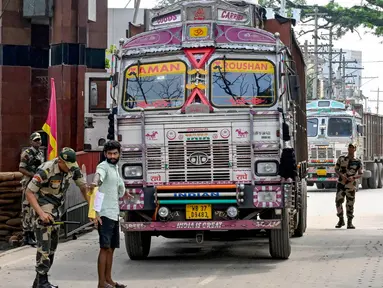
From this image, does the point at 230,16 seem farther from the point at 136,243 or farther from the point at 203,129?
the point at 136,243

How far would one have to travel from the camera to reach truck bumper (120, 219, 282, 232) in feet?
40.8

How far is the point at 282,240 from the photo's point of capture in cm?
1298

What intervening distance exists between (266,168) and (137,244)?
2260mm

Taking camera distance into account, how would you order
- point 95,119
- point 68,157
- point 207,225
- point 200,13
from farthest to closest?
point 95,119, point 200,13, point 207,225, point 68,157

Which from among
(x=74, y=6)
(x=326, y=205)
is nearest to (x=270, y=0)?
(x=326, y=205)

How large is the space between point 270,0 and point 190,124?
5318 cm

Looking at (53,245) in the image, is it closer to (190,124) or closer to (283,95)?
(190,124)

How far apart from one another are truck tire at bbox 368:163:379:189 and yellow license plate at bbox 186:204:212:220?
2855 centimetres

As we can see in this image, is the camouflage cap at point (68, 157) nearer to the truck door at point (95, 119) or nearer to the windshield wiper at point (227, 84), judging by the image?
the windshield wiper at point (227, 84)

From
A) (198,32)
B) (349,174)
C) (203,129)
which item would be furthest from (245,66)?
(349,174)

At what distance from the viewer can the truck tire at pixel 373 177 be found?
40.3 metres

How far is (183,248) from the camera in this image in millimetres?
15578

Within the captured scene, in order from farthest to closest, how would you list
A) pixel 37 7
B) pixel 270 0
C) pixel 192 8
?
pixel 270 0, pixel 37 7, pixel 192 8

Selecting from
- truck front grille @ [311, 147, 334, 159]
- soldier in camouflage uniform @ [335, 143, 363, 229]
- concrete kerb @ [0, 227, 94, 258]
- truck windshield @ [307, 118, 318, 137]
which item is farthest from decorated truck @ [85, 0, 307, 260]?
truck front grille @ [311, 147, 334, 159]
